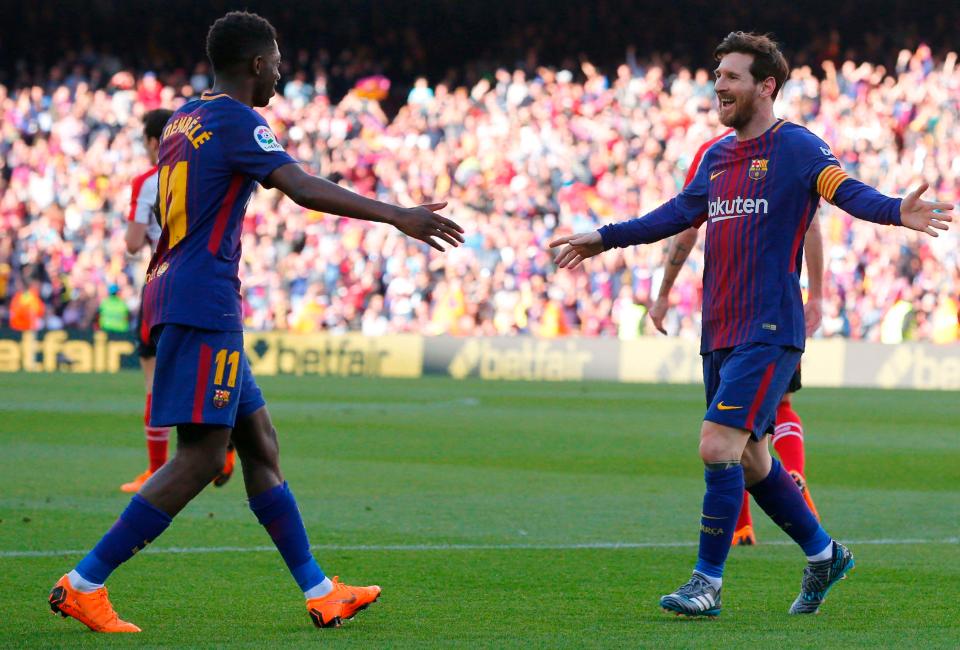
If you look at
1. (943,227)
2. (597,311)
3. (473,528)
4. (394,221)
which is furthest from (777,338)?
(597,311)

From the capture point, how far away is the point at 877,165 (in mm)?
29391

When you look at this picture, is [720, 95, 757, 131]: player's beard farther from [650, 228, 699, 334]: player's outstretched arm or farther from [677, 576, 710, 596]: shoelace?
[677, 576, 710, 596]: shoelace

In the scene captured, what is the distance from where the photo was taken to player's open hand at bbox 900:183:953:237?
500 cm

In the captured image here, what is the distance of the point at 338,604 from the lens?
5.26 metres

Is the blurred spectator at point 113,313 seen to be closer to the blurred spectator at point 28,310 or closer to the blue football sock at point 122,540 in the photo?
the blurred spectator at point 28,310

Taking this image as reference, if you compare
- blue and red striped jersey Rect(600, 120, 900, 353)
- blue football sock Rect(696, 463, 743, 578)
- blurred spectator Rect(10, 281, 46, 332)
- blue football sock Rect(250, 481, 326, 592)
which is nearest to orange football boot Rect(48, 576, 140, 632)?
blue football sock Rect(250, 481, 326, 592)

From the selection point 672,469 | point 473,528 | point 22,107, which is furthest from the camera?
point 22,107

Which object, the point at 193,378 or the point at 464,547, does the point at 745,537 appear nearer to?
the point at 464,547

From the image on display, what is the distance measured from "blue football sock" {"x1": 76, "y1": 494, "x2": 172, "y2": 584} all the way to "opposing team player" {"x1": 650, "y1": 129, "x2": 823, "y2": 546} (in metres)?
2.73

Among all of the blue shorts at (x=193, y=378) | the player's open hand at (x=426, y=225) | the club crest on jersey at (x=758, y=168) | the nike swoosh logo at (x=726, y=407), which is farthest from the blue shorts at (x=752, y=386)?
the blue shorts at (x=193, y=378)

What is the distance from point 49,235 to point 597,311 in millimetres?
10491

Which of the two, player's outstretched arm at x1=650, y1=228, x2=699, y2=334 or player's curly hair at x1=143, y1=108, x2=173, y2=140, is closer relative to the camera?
player's outstretched arm at x1=650, y1=228, x2=699, y2=334

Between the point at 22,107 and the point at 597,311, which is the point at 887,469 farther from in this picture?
the point at 22,107

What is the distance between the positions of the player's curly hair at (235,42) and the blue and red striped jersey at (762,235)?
180cm
